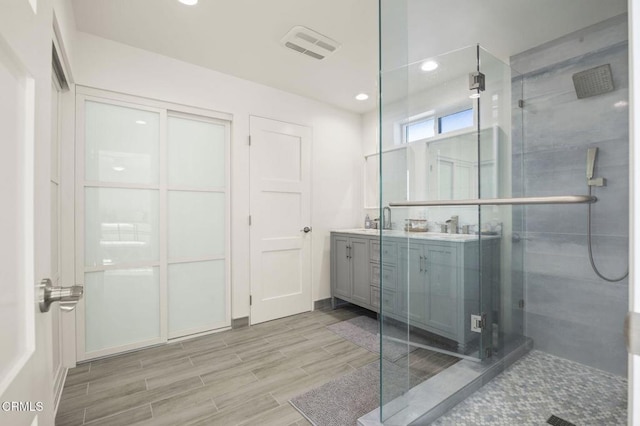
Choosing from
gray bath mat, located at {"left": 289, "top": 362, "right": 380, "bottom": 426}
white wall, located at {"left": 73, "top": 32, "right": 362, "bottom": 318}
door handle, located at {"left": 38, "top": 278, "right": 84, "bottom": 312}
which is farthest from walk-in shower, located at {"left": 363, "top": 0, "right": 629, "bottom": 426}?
white wall, located at {"left": 73, "top": 32, "right": 362, "bottom": 318}

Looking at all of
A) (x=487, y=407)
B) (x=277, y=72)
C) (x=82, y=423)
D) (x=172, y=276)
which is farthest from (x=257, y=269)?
(x=487, y=407)

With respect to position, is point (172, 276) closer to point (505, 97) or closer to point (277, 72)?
point (277, 72)

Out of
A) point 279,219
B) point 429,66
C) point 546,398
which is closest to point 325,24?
point 429,66

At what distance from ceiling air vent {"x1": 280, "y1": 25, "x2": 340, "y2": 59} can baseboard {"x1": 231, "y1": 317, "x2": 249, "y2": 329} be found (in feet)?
8.57

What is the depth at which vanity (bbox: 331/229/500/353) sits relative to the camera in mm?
1576

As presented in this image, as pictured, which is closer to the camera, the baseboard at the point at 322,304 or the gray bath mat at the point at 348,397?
the gray bath mat at the point at 348,397

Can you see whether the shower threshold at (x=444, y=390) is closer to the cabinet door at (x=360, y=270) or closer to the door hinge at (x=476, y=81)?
the cabinet door at (x=360, y=270)

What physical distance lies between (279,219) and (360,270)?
1.08 meters

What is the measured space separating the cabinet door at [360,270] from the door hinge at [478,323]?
4.21 ft

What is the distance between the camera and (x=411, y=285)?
1.68m

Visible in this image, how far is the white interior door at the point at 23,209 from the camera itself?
0.43 meters

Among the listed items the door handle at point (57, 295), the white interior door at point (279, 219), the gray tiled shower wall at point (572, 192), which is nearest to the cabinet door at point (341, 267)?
the white interior door at point (279, 219)

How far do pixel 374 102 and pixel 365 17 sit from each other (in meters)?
1.58
